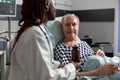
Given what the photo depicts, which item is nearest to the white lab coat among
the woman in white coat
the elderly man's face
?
the woman in white coat

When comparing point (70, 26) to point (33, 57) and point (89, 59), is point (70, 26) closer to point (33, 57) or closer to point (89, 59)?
point (89, 59)

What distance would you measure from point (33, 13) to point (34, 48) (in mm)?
195

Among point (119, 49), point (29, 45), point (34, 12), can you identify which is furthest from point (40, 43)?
point (119, 49)

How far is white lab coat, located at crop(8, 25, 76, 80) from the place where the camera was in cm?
124

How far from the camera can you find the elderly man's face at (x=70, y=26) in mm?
2303

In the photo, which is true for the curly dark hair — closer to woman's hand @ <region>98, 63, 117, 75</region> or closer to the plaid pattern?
woman's hand @ <region>98, 63, 117, 75</region>

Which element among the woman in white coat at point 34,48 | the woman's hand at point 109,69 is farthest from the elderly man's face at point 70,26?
the woman in white coat at point 34,48

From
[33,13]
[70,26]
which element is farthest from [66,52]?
[33,13]

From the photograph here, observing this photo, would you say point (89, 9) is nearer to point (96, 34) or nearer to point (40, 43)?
point (96, 34)

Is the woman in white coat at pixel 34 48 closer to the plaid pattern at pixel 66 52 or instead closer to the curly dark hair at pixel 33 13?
the curly dark hair at pixel 33 13

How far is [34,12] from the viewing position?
51.0 inches

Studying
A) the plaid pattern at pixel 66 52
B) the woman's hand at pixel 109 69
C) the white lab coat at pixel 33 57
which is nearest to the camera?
the white lab coat at pixel 33 57

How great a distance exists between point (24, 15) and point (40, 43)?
0.19 metres

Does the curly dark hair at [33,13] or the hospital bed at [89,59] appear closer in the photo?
the curly dark hair at [33,13]
